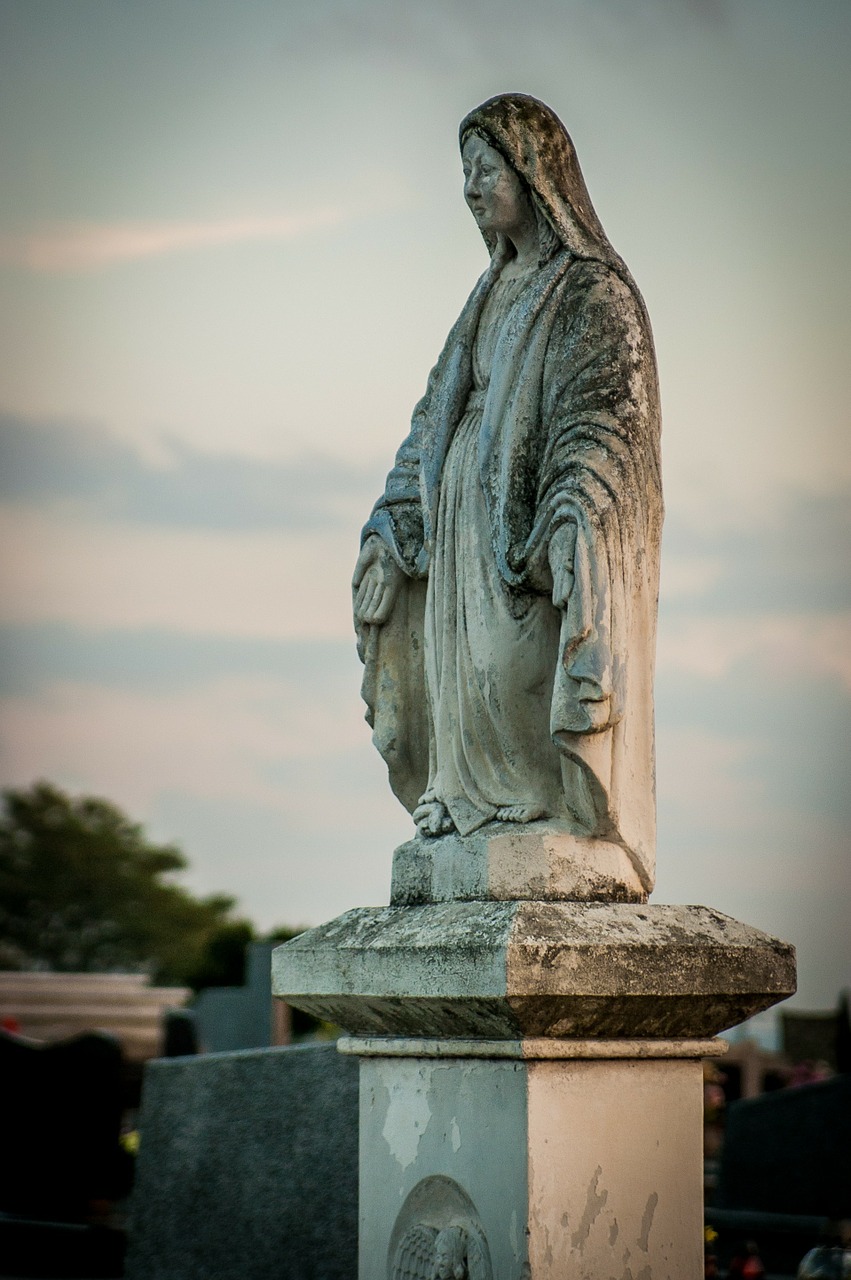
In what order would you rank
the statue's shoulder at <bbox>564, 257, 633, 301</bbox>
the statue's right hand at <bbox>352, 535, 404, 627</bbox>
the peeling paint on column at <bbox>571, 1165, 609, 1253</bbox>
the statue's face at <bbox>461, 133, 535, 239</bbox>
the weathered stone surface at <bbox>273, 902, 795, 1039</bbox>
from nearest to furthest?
1. the weathered stone surface at <bbox>273, 902, 795, 1039</bbox>
2. the peeling paint on column at <bbox>571, 1165, 609, 1253</bbox>
3. the statue's shoulder at <bbox>564, 257, 633, 301</bbox>
4. the statue's face at <bbox>461, 133, 535, 239</bbox>
5. the statue's right hand at <bbox>352, 535, 404, 627</bbox>

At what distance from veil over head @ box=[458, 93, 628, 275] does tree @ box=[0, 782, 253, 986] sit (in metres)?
48.4

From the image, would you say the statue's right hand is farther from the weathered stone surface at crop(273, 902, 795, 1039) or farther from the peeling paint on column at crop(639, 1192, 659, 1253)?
the peeling paint on column at crop(639, 1192, 659, 1253)

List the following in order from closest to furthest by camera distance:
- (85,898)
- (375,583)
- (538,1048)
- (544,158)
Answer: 1. (538,1048)
2. (544,158)
3. (375,583)
4. (85,898)

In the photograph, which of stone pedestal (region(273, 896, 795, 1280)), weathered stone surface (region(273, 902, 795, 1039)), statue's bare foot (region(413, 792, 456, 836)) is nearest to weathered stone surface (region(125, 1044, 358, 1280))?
stone pedestal (region(273, 896, 795, 1280))

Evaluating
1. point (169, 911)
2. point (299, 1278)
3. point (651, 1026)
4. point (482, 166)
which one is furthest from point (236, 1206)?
point (169, 911)

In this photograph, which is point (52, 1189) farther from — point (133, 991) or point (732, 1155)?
point (133, 991)

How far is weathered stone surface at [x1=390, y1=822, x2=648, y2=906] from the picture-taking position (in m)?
4.92

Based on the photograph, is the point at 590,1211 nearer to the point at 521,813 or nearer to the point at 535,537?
the point at 521,813

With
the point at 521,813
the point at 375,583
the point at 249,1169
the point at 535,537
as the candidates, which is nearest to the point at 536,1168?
the point at 521,813

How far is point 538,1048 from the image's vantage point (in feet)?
15.7

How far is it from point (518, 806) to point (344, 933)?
0.65 m

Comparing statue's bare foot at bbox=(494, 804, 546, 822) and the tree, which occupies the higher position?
the tree

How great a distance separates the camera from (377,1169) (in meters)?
5.25

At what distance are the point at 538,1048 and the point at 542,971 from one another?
24 cm
